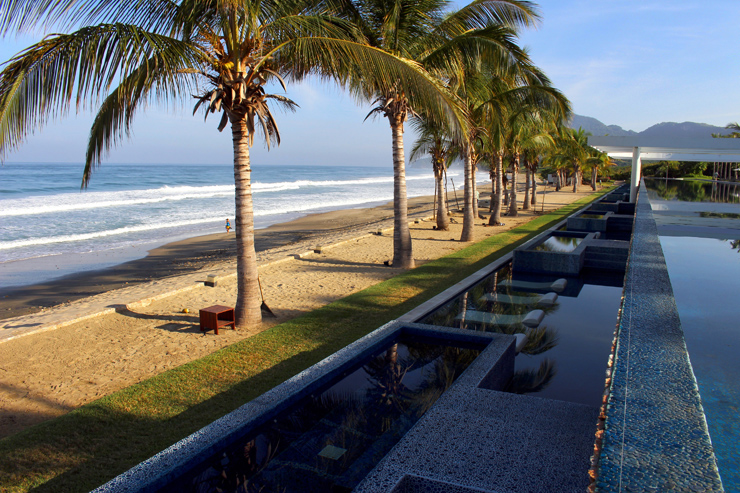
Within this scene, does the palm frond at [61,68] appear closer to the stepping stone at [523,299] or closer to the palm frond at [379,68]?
the palm frond at [379,68]

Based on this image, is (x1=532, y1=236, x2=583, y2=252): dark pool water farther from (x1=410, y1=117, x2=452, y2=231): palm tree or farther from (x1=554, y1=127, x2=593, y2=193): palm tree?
(x1=554, y1=127, x2=593, y2=193): palm tree

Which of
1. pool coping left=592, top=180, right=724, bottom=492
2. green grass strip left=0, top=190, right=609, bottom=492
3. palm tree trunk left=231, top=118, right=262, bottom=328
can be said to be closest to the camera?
pool coping left=592, top=180, right=724, bottom=492

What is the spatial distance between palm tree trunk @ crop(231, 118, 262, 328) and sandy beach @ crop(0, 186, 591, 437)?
35cm

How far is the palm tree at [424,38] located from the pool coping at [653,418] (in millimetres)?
7888

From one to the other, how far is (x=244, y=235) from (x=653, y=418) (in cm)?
628

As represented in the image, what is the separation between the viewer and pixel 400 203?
472 inches

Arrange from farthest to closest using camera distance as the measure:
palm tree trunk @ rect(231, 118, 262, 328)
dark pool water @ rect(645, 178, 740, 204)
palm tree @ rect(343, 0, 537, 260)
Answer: dark pool water @ rect(645, 178, 740, 204)
palm tree @ rect(343, 0, 537, 260)
palm tree trunk @ rect(231, 118, 262, 328)

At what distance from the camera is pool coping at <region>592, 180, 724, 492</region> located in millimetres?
1984

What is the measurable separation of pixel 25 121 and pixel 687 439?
638 centimetres

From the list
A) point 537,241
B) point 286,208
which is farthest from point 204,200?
point 537,241

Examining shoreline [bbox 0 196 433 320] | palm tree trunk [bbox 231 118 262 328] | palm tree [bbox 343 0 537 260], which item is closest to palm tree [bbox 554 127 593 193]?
shoreline [bbox 0 196 433 320]

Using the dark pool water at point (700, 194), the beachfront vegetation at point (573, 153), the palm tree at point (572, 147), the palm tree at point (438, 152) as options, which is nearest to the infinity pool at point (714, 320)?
the palm tree at point (438, 152)

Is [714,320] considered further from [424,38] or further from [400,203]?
[424,38]

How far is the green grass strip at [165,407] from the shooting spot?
13.1 feet
